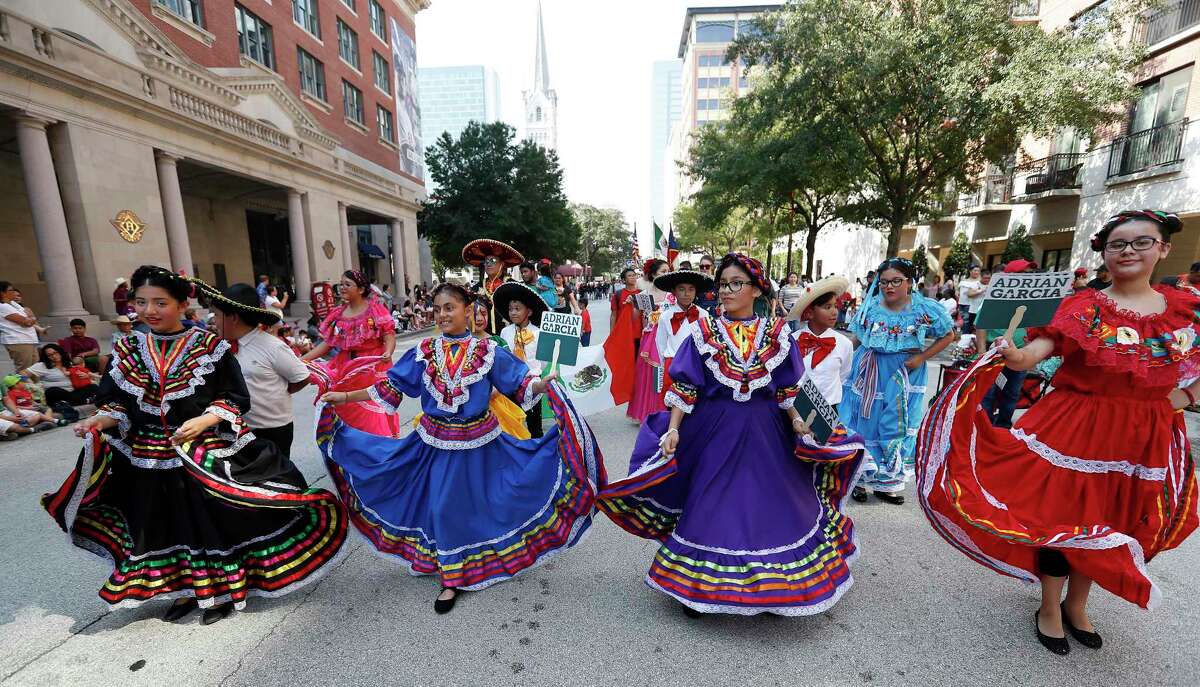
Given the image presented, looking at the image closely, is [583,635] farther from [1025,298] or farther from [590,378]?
[1025,298]

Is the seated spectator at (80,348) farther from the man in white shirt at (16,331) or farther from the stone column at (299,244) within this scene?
the stone column at (299,244)

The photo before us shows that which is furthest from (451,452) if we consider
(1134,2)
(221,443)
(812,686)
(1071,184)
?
(1071,184)

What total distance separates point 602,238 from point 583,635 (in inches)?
3078

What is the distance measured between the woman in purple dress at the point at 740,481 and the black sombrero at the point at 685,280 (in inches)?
75.3

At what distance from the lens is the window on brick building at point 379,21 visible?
28.9 m

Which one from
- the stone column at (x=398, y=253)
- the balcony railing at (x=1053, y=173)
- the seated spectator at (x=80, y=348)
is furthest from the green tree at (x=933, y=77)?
the stone column at (x=398, y=253)

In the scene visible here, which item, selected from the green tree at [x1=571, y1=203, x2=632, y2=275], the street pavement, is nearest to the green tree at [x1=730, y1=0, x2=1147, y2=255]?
the street pavement

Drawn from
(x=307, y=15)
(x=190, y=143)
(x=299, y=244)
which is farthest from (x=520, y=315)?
(x=307, y=15)

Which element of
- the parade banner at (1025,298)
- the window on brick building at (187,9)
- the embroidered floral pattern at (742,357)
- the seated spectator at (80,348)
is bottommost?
the seated spectator at (80,348)

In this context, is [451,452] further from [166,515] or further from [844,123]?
[844,123]

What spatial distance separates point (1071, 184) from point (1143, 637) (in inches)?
840

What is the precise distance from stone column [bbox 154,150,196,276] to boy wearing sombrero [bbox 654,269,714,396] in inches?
528

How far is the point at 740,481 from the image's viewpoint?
108 inches

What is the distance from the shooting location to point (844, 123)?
579 inches
